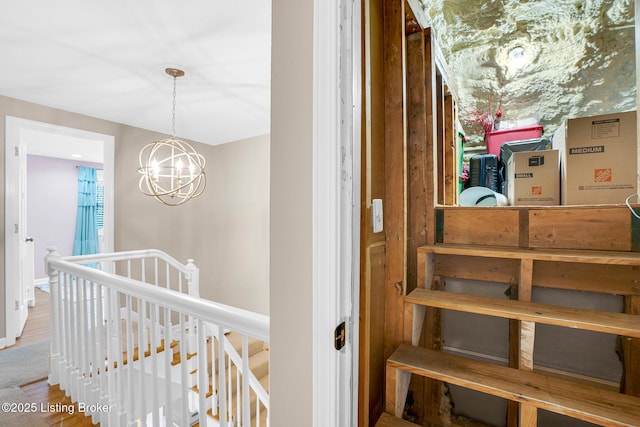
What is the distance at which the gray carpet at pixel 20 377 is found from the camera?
1.95 m

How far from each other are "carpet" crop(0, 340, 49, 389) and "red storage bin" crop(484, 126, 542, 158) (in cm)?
488

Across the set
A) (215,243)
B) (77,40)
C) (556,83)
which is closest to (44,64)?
(77,40)

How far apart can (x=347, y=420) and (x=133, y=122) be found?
411 cm

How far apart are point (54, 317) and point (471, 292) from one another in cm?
303

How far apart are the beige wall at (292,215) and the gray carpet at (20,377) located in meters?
2.28

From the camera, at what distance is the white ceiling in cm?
171

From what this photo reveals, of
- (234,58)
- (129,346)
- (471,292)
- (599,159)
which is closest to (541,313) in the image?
(471,292)

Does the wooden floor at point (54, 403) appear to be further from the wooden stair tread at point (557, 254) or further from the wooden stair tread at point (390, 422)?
the wooden stair tread at point (557, 254)

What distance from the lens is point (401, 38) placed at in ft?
3.98

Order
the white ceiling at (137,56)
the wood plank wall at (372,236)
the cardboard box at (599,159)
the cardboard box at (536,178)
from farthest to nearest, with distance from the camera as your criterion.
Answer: the white ceiling at (137,56)
the cardboard box at (536,178)
the cardboard box at (599,159)
the wood plank wall at (372,236)

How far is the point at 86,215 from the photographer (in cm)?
633

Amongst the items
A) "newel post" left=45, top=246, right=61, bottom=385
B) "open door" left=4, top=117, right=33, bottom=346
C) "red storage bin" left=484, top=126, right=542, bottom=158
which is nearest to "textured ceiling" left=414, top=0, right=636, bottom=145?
"red storage bin" left=484, top=126, right=542, bottom=158

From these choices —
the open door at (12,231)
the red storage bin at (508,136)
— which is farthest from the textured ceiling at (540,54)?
the open door at (12,231)

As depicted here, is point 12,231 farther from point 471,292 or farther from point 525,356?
point 525,356
